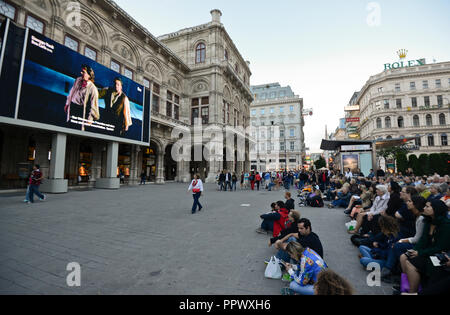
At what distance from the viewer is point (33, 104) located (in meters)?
11.3

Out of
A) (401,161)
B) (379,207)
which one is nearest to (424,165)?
(401,161)

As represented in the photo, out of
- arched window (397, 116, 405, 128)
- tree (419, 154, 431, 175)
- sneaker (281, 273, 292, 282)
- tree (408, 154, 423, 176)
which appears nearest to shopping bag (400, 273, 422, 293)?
sneaker (281, 273, 292, 282)

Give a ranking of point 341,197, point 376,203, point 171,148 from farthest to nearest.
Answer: point 171,148 → point 341,197 → point 376,203

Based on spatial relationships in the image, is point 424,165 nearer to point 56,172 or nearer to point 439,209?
point 439,209

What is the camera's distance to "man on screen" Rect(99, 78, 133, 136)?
51.2ft

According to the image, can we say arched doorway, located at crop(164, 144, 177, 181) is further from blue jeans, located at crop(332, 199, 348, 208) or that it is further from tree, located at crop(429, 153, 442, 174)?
tree, located at crop(429, 153, 442, 174)

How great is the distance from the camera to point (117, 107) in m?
16.3

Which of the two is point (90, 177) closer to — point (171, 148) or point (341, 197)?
point (171, 148)

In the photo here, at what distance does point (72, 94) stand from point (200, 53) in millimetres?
20498

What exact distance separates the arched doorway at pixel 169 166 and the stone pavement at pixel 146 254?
2097 centimetres

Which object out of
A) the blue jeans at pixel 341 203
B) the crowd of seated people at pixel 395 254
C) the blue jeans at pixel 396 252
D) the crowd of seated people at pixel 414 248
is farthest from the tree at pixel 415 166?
the blue jeans at pixel 396 252

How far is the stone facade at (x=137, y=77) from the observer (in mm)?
13627
